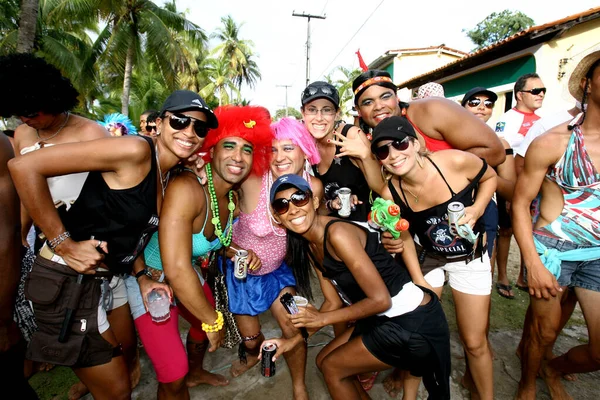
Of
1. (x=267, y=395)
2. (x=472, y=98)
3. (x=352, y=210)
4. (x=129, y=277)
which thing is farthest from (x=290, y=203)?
(x=472, y=98)

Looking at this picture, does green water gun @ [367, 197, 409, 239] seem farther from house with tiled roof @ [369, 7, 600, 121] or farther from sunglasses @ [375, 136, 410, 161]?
house with tiled roof @ [369, 7, 600, 121]

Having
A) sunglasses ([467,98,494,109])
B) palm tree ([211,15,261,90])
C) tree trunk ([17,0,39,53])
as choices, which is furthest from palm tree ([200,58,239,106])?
sunglasses ([467,98,494,109])

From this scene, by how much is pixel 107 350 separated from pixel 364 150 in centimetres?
238

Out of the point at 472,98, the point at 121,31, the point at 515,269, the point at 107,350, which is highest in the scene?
the point at 121,31

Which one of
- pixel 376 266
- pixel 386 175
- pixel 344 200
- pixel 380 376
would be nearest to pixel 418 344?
pixel 376 266

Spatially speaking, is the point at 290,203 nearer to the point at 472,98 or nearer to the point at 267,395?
the point at 267,395

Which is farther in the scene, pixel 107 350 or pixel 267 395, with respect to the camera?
pixel 267 395

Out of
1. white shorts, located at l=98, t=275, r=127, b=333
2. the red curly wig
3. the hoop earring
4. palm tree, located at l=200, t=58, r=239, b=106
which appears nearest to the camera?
white shorts, located at l=98, t=275, r=127, b=333

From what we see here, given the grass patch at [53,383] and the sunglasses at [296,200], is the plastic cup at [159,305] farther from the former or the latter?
the grass patch at [53,383]

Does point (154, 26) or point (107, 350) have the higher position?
point (154, 26)

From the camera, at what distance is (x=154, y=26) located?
15867 millimetres

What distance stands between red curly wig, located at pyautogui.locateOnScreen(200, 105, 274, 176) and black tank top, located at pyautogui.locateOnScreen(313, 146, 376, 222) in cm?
64

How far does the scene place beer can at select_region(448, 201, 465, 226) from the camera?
2.09 meters

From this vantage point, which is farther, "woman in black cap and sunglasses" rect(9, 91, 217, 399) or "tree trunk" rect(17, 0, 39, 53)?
"tree trunk" rect(17, 0, 39, 53)
